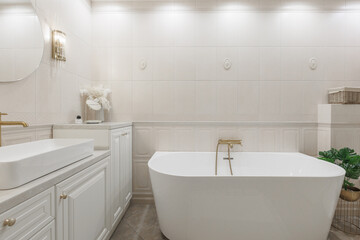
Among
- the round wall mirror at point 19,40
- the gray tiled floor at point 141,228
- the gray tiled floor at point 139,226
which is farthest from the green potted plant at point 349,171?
the round wall mirror at point 19,40

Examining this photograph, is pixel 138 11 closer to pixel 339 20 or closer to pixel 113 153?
pixel 113 153

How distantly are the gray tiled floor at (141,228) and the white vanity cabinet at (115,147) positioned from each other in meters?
0.11

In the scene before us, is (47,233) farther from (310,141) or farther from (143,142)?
(310,141)

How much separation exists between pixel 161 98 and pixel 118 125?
79 centimetres

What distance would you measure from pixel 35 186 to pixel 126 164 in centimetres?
143

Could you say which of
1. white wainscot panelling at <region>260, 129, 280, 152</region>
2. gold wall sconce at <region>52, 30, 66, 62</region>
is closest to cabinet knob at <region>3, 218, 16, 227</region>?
gold wall sconce at <region>52, 30, 66, 62</region>

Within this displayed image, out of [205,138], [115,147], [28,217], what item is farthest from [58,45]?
[205,138]

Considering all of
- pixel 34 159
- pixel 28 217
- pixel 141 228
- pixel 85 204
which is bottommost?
pixel 141 228

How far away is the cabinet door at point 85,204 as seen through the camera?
1.04 m

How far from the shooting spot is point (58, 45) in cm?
177

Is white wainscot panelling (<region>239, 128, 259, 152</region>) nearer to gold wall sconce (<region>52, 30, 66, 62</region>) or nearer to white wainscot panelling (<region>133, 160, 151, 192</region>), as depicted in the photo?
white wainscot panelling (<region>133, 160, 151, 192</region>)

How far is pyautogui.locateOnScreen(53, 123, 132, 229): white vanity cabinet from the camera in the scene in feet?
5.56

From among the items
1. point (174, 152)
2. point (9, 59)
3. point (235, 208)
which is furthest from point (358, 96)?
point (9, 59)

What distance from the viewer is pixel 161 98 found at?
2543 millimetres
